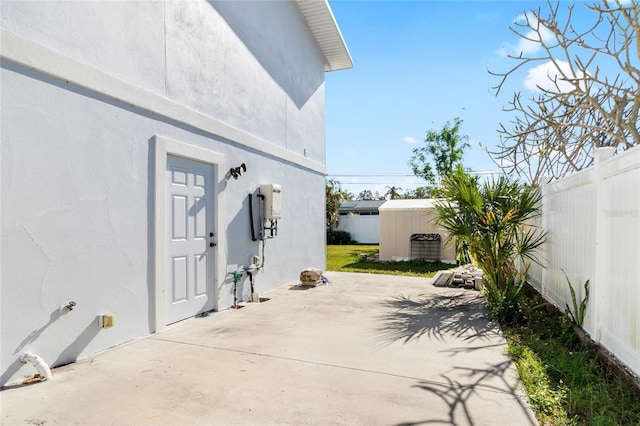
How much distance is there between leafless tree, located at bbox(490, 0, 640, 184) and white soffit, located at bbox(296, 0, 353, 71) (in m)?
5.25

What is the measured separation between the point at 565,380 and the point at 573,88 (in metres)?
4.62

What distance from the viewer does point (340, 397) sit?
3.01 metres

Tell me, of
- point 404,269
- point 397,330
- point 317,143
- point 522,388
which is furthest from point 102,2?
point 404,269

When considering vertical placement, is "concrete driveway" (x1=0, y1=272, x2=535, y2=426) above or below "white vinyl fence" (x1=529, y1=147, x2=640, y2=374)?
below

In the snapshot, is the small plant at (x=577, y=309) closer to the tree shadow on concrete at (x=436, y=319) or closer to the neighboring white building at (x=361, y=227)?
the tree shadow on concrete at (x=436, y=319)

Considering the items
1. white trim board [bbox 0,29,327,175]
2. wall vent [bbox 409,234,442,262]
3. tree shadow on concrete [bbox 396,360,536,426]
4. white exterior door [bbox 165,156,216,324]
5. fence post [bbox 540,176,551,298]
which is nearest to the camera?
tree shadow on concrete [bbox 396,360,536,426]

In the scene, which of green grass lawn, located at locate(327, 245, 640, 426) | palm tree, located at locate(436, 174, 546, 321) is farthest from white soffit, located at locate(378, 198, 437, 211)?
green grass lawn, located at locate(327, 245, 640, 426)

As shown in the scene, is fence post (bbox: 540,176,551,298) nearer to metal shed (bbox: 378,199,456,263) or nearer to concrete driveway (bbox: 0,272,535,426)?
concrete driveway (bbox: 0,272,535,426)

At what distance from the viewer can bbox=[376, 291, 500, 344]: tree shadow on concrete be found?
15.9 feet

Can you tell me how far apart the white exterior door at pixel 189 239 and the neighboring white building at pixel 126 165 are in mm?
24

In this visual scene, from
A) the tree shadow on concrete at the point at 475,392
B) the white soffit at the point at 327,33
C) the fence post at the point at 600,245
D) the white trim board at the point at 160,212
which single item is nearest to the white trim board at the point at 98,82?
the white trim board at the point at 160,212

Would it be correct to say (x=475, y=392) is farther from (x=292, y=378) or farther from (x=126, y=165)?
(x=126, y=165)

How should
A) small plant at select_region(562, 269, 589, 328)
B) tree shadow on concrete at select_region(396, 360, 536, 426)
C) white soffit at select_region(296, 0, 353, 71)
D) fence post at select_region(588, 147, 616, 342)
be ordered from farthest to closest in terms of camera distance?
1. white soffit at select_region(296, 0, 353, 71)
2. small plant at select_region(562, 269, 589, 328)
3. fence post at select_region(588, 147, 616, 342)
4. tree shadow on concrete at select_region(396, 360, 536, 426)

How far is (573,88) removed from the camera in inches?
230
